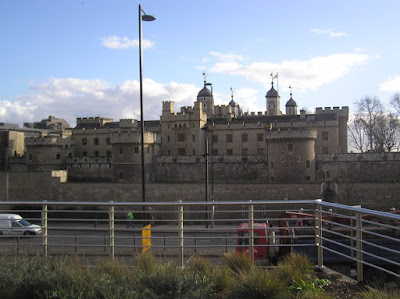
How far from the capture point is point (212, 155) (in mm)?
39250

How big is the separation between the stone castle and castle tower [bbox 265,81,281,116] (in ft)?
48.0

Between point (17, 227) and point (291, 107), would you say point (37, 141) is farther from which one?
point (291, 107)

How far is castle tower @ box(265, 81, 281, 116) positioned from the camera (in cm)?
7256

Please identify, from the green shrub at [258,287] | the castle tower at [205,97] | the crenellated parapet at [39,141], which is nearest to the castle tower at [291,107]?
the castle tower at [205,97]

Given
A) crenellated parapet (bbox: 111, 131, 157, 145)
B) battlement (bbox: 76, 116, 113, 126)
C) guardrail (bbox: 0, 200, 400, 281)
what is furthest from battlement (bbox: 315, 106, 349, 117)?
guardrail (bbox: 0, 200, 400, 281)

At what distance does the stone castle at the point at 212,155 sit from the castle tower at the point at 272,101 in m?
14.6

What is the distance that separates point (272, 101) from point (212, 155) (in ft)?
121

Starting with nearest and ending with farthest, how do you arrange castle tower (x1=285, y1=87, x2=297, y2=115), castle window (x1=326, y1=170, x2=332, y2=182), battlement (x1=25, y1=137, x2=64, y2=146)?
castle window (x1=326, y1=170, x2=332, y2=182) → battlement (x1=25, y1=137, x2=64, y2=146) → castle tower (x1=285, y1=87, x2=297, y2=115)

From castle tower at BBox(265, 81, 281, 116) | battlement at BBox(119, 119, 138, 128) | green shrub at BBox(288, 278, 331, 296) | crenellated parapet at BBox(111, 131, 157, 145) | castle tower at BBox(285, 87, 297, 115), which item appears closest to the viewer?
green shrub at BBox(288, 278, 331, 296)

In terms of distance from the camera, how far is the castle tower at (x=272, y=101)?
7256cm

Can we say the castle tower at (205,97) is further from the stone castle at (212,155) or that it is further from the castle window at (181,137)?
the castle window at (181,137)

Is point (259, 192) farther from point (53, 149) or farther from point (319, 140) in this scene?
point (53, 149)

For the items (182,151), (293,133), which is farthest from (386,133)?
(182,151)

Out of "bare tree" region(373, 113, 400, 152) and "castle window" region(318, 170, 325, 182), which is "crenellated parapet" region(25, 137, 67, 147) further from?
"bare tree" region(373, 113, 400, 152)
